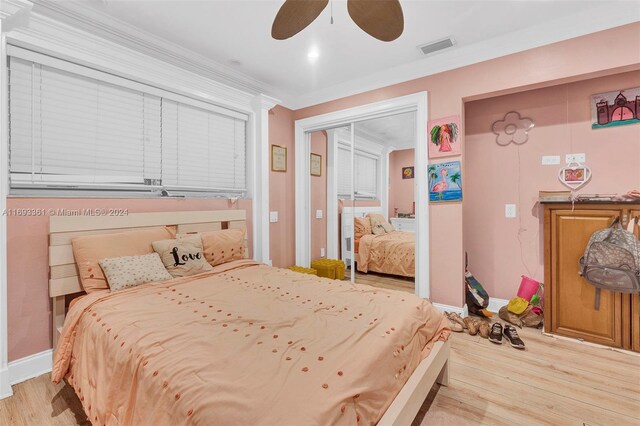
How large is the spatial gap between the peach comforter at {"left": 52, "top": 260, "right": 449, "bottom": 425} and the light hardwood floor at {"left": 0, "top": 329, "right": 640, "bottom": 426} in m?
0.34

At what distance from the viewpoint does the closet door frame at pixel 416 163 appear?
307 centimetres

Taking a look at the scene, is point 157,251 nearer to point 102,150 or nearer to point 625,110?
point 102,150

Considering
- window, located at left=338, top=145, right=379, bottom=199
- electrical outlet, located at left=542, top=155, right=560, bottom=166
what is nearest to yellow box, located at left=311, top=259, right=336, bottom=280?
window, located at left=338, top=145, right=379, bottom=199

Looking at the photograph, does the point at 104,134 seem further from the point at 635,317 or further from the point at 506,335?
the point at 635,317

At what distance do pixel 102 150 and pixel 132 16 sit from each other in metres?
1.09

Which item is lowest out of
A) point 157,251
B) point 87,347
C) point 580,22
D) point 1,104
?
point 87,347

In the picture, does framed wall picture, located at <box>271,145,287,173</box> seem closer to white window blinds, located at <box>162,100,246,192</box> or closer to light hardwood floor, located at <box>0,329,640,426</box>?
white window blinds, located at <box>162,100,246,192</box>

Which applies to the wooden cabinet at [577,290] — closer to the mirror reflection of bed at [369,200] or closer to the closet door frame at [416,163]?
the closet door frame at [416,163]

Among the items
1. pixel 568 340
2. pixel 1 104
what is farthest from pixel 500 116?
pixel 1 104

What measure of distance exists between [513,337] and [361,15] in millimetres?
2719

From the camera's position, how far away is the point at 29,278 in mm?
2105

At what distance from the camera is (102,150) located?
2.48 m

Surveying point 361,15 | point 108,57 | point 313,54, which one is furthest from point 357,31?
point 108,57

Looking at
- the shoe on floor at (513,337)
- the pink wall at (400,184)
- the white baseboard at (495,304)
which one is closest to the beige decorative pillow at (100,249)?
the pink wall at (400,184)
